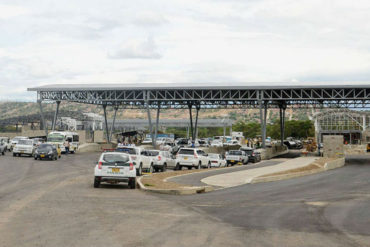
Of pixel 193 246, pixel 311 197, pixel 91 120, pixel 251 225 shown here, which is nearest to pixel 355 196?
pixel 311 197

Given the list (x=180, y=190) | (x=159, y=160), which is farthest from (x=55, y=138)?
(x=180, y=190)

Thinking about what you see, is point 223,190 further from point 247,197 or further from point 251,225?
point 251,225

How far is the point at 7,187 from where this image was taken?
71.9 ft

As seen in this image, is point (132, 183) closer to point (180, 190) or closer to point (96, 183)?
point (96, 183)

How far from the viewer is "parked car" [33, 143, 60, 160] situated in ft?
149

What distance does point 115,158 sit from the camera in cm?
2319

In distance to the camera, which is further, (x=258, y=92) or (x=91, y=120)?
(x=91, y=120)

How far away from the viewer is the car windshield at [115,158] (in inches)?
905

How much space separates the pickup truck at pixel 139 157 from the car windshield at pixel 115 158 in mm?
6869

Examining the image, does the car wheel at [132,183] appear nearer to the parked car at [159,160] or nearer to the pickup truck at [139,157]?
the pickup truck at [139,157]

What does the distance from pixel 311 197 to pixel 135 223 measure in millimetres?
9993

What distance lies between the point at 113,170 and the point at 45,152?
24.2 meters

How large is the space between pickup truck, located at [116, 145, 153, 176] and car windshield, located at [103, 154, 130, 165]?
22.5 ft

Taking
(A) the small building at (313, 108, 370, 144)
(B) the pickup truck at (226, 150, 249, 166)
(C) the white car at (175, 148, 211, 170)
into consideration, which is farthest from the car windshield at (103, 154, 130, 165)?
(A) the small building at (313, 108, 370, 144)
